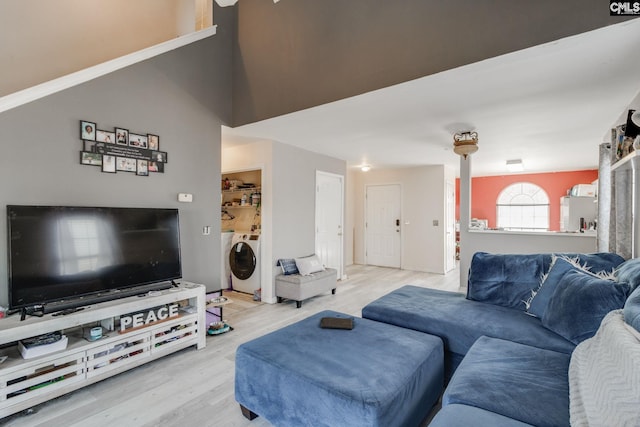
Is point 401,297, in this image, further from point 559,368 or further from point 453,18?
point 453,18

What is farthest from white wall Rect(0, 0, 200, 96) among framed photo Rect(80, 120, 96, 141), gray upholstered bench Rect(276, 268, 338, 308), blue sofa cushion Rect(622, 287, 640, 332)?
blue sofa cushion Rect(622, 287, 640, 332)

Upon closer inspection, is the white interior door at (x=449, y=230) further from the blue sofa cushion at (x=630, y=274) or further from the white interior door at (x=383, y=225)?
the blue sofa cushion at (x=630, y=274)

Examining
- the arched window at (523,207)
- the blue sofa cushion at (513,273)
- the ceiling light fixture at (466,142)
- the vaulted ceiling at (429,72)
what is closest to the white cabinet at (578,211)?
the arched window at (523,207)

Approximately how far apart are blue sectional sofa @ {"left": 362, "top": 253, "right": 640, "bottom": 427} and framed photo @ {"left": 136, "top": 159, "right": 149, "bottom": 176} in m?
2.42

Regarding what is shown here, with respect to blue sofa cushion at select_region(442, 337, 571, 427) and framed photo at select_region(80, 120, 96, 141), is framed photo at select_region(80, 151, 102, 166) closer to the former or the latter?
framed photo at select_region(80, 120, 96, 141)

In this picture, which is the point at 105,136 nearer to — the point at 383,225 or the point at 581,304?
the point at 581,304

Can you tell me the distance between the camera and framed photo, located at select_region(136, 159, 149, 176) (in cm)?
294

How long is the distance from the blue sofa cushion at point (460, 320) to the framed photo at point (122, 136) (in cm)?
262

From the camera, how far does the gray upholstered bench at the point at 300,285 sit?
409cm

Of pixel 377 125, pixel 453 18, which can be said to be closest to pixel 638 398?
pixel 453 18

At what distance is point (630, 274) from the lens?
178 centimetres

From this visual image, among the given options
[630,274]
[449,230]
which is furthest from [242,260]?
[449,230]

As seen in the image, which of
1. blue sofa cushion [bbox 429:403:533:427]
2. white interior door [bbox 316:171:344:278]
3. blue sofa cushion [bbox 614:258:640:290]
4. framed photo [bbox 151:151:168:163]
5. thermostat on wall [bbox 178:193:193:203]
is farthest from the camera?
white interior door [bbox 316:171:344:278]

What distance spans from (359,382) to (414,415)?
1.37 ft
